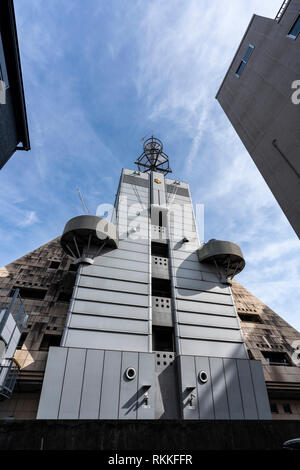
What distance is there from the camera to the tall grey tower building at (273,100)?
13.3 metres

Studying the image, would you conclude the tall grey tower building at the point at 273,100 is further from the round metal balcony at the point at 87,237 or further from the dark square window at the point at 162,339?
the round metal balcony at the point at 87,237

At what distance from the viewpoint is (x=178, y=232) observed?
24.4 meters

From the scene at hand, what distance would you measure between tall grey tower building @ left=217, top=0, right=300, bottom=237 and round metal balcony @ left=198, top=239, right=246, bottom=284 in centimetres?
703

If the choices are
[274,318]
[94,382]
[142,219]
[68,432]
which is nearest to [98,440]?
[68,432]

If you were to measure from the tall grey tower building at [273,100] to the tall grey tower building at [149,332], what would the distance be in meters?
8.11

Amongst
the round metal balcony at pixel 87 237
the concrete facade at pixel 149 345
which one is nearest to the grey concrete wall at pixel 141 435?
the concrete facade at pixel 149 345

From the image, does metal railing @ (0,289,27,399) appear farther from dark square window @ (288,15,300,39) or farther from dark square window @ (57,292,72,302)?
dark square window @ (288,15,300,39)

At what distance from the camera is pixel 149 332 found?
1592 cm

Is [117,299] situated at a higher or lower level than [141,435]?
higher

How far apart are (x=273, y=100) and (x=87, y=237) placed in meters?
17.3

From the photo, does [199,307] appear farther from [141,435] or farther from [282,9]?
[282,9]

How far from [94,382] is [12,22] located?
21.1m

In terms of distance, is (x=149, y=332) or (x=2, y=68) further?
(x=149, y=332)

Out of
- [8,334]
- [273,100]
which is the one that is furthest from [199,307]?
[273,100]
